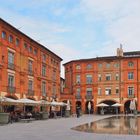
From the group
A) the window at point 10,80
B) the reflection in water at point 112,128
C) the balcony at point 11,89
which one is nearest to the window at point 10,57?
the window at point 10,80

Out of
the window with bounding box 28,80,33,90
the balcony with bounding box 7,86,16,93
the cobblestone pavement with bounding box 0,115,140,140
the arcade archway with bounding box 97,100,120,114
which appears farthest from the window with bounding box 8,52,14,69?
the arcade archway with bounding box 97,100,120,114

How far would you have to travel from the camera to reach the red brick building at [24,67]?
47.2 metres

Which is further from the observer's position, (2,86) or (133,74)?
(133,74)

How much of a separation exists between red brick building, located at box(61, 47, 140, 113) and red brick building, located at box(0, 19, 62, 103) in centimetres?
1794

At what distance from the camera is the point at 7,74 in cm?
4800

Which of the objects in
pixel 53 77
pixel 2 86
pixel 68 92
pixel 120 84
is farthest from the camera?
pixel 68 92

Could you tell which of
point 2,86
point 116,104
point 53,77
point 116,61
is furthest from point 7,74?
point 116,61

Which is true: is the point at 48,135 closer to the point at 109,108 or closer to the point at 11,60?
the point at 11,60

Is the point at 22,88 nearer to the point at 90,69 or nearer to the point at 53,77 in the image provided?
the point at 53,77

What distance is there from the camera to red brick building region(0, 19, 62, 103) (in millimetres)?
47250

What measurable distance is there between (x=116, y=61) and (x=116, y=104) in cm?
1173

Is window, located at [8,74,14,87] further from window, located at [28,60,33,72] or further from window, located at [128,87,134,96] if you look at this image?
window, located at [128,87,134,96]

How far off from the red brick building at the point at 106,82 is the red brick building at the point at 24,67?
17.9 metres

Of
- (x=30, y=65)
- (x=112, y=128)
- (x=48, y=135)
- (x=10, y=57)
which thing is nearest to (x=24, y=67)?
(x=30, y=65)
